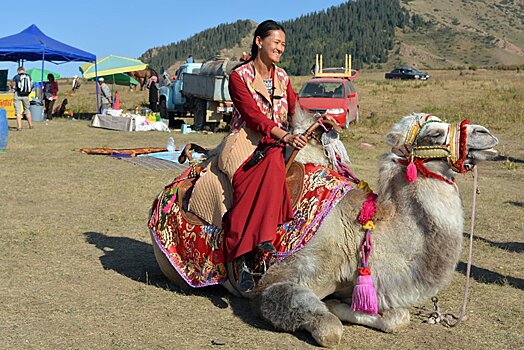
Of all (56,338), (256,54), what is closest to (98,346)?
(56,338)

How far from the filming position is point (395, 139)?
4.78 meters

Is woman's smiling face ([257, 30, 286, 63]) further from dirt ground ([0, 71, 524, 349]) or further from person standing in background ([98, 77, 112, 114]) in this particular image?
person standing in background ([98, 77, 112, 114])

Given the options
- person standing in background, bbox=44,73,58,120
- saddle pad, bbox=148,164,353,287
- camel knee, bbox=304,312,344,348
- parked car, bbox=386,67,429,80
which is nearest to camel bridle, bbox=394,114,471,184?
saddle pad, bbox=148,164,353,287

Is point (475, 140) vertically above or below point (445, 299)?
above

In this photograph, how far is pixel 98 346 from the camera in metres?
4.68

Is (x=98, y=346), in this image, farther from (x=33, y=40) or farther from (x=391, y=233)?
(x=33, y=40)

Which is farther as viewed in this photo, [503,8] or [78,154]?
A: [503,8]

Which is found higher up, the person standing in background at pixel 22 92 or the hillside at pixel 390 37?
the hillside at pixel 390 37

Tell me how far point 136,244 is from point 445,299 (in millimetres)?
3560

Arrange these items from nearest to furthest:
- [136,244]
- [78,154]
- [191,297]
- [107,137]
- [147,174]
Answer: [191,297] < [136,244] < [147,174] < [78,154] < [107,137]

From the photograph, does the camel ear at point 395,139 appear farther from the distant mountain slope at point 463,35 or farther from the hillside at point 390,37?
the distant mountain slope at point 463,35

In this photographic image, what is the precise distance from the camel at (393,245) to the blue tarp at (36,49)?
2306 cm

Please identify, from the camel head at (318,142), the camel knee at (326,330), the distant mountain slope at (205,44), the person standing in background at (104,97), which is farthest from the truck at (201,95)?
the distant mountain slope at (205,44)

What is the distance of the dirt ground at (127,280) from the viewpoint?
4891 mm
